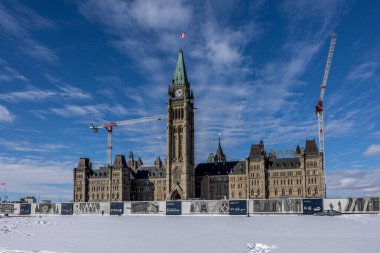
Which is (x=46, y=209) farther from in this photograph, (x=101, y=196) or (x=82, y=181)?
(x=82, y=181)

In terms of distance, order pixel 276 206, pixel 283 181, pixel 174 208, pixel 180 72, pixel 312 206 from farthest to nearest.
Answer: pixel 180 72 < pixel 283 181 < pixel 174 208 < pixel 276 206 < pixel 312 206

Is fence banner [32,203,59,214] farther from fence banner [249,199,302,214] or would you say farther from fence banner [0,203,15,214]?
fence banner [249,199,302,214]

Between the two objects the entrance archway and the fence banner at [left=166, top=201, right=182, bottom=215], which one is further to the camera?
the entrance archway

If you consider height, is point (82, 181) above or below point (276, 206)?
above

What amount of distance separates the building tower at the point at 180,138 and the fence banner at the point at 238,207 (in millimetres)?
58132

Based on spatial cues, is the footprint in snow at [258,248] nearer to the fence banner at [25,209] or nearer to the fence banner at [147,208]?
the fence banner at [147,208]

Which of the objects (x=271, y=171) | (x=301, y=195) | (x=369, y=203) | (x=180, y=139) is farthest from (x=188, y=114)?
(x=369, y=203)

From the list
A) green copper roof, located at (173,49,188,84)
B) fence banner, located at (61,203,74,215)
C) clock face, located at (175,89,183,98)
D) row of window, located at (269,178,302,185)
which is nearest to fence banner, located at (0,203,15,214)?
fence banner, located at (61,203,74,215)

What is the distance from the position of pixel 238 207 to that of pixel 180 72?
3544 inches

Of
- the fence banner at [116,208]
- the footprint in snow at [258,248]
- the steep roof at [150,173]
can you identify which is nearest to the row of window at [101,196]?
the steep roof at [150,173]

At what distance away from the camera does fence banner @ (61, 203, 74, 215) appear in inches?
4867

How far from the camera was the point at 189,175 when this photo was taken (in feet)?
535

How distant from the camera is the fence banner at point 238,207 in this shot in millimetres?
99969

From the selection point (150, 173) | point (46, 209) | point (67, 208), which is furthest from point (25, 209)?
point (150, 173)
